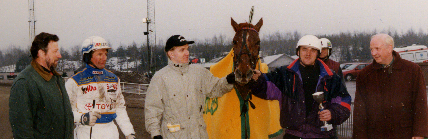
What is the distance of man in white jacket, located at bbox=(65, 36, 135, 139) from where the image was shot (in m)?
3.05

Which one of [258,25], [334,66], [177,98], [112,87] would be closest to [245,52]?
[258,25]

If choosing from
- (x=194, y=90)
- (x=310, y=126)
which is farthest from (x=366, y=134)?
(x=194, y=90)

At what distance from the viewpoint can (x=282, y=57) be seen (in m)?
30.1

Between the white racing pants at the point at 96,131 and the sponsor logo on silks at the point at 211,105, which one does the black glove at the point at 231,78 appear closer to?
the sponsor logo on silks at the point at 211,105

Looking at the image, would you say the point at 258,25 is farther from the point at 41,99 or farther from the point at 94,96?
the point at 41,99

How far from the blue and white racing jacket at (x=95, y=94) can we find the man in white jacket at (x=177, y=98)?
70cm

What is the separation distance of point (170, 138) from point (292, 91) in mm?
1480

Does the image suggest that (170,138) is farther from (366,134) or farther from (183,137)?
(366,134)

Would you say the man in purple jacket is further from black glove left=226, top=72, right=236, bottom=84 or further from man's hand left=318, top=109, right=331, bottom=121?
black glove left=226, top=72, right=236, bottom=84

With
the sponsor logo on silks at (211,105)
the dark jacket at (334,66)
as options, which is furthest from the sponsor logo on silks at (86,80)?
the dark jacket at (334,66)

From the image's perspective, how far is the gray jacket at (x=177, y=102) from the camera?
2705mm

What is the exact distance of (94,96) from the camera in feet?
10.2

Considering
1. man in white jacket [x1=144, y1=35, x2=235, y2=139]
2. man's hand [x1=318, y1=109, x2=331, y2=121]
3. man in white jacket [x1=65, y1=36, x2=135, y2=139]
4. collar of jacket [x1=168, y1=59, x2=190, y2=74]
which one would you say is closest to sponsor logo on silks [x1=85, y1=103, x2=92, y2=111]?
man in white jacket [x1=65, y1=36, x2=135, y2=139]

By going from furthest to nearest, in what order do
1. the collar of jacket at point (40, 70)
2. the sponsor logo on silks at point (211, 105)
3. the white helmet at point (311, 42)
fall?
1. the sponsor logo on silks at point (211, 105)
2. the white helmet at point (311, 42)
3. the collar of jacket at point (40, 70)
